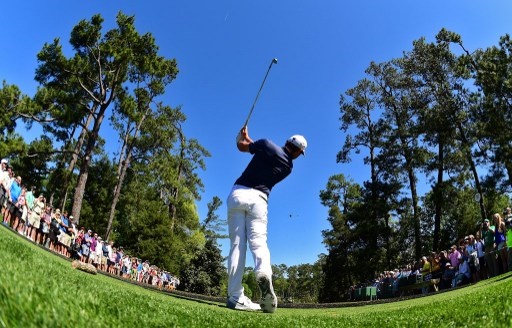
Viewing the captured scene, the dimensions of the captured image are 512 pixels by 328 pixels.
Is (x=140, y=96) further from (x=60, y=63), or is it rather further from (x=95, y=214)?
(x=95, y=214)

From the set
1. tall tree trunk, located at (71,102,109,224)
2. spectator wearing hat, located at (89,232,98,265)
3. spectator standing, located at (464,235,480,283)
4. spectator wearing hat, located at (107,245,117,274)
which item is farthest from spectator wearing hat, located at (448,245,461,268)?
tall tree trunk, located at (71,102,109,224)

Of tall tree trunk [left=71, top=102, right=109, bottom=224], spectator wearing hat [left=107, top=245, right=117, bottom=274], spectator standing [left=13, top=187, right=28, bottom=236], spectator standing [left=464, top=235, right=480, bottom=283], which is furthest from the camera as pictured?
tall tree trunk [left=71, top=102, right=109, bottom=224]

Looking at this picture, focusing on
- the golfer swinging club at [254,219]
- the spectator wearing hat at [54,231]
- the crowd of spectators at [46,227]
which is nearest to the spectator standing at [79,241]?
the crowd of spectators at [46,227]

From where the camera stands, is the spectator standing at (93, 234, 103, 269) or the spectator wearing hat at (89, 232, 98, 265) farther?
the spectator standing at (93, 234, 103, 269)

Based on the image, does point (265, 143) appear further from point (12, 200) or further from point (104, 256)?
point (104, 256)

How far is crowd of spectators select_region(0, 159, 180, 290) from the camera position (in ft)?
46.9

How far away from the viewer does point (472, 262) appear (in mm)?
15508

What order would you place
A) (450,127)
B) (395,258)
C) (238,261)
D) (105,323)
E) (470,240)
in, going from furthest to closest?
1. (395,258)
2. (450,127)
3. (470,240)
4. (238,261)
5. (105,323)

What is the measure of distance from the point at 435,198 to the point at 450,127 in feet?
18.5

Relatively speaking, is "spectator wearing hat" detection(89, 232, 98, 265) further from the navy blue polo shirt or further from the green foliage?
the navy blue polo shirt

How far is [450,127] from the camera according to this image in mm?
30484

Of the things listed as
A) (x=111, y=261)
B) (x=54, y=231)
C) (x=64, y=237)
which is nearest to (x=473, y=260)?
(x=64, y=237)

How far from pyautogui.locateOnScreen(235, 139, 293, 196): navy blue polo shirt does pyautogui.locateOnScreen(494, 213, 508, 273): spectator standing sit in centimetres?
1066

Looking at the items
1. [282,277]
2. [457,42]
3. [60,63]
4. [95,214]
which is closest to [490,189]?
[457,42]
